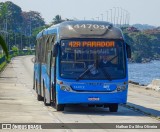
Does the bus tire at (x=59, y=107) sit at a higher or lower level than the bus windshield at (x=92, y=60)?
lower

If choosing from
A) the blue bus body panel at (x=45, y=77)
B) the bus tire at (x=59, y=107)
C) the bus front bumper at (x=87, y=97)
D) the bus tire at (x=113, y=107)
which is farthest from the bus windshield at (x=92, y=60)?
the blue bus body panel at (x=45, y=77)

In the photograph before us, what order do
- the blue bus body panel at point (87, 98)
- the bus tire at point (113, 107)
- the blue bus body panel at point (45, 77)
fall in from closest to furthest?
the blue bus body panel at point (87, 98) < the bus tire at point (113, 107) < the blue bus body panel at point (45, 77)

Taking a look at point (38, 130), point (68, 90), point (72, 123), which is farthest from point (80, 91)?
point (38, 130)

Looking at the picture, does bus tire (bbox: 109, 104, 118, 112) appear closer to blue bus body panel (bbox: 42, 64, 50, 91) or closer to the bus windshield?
the bus windshield

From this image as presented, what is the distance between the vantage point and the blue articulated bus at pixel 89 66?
2075cm

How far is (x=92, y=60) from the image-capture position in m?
21.1

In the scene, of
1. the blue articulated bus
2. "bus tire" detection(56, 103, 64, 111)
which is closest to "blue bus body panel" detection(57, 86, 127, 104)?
the blue articulated bus

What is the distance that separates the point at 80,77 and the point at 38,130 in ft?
17.9

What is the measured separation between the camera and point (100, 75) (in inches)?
827

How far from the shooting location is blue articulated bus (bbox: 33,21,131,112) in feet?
68.1

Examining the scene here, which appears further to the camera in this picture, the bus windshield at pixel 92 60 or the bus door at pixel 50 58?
the bus door at pixel 50 58

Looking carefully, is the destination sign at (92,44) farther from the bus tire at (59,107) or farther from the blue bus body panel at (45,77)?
the blue bus body panel at (45,77)

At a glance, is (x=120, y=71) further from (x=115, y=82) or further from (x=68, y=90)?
(x=68, y=90)

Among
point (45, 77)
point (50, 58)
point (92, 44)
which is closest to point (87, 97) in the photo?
point (92, 44)
